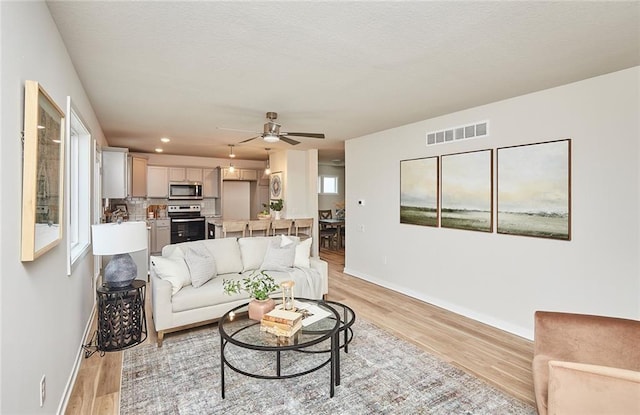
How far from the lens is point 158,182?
24.7 feet

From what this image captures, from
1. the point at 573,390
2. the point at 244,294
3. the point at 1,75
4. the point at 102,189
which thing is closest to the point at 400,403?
the point at 573,390

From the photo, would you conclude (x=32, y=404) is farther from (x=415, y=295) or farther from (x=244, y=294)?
(x=415, y=295)

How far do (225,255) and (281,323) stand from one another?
185cm

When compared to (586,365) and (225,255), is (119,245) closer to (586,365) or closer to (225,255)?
(225,255)

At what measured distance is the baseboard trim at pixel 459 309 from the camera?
11.0 feet

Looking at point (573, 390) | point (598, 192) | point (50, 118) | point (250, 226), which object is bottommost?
point (573, 390)

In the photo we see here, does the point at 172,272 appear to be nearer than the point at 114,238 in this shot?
No

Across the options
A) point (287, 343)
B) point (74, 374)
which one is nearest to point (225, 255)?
point (74, 374)

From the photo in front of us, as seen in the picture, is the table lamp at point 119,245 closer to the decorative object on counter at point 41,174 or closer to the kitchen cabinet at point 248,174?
the decorative object on counter at point 41,174

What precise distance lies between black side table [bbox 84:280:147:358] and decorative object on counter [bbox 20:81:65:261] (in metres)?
1.07

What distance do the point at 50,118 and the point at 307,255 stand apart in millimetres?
2944

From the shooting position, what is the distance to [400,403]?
220 centimetres

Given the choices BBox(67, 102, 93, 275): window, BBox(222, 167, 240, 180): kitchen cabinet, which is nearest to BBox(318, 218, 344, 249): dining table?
BBox(222, 167, 240, 180): kitchen cabinet

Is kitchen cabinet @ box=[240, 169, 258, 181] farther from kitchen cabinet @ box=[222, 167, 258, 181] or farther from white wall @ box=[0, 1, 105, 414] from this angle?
white wall @ box=[0, 1, 105, 414]
